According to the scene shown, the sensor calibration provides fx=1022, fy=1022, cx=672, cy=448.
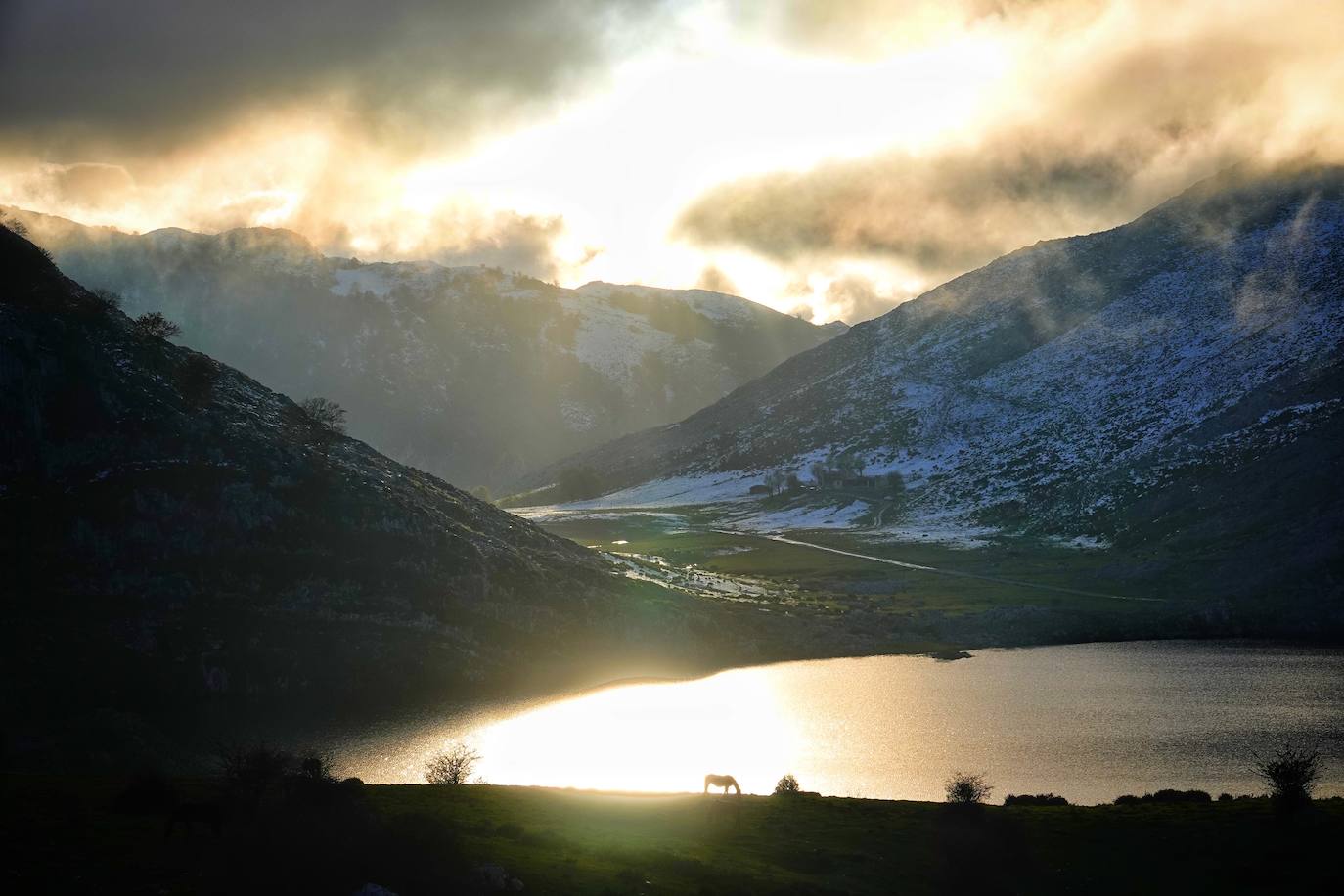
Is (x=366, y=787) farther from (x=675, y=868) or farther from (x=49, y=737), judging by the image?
(x=49, y=737)

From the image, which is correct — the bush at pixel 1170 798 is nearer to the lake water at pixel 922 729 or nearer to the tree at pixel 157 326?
the lake water at pixel 922 729

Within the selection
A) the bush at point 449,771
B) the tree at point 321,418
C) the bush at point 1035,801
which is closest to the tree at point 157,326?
the tree at point 321,418

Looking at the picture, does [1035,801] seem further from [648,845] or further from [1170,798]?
[648,845]

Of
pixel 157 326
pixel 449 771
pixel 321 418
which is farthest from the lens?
pixel 321 418

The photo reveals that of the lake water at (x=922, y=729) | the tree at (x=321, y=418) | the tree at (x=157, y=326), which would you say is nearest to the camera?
the lake water at (x=922, y=729)

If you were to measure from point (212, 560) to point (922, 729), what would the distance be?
77028mm

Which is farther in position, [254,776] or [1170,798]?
[1170,798]

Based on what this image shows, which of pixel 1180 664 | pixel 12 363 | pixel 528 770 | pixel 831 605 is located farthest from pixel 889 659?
pixel 12 363

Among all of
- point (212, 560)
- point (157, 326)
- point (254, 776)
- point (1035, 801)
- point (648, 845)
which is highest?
point (157, 326)

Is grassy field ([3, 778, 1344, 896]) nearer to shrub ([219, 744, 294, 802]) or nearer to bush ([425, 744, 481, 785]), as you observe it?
shrub ([219, 744, 294, 802])

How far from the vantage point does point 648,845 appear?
43719mm

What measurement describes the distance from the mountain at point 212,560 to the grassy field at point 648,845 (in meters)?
54.3

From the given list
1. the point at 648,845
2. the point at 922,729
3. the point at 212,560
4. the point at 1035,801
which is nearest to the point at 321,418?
the point at 212,560

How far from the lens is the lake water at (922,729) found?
79.7 meters
